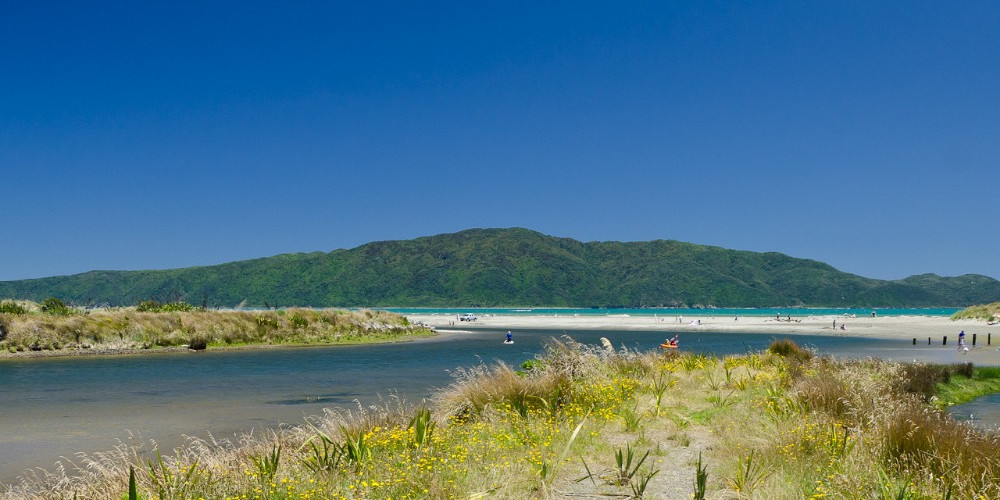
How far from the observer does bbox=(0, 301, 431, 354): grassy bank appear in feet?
133

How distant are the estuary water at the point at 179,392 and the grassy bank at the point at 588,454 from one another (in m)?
2.78

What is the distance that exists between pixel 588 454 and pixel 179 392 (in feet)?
60.6

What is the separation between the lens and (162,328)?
45781mm

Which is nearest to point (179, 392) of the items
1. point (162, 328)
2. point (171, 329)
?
point (162, 328)

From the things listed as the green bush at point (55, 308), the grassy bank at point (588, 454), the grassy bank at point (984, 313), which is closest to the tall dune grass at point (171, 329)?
Answer: the green bush at point (55, 308)

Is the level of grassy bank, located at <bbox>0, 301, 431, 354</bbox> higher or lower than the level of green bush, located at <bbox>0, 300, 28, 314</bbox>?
lower

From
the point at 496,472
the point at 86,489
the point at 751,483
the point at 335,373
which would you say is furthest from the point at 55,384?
the point at 751,483

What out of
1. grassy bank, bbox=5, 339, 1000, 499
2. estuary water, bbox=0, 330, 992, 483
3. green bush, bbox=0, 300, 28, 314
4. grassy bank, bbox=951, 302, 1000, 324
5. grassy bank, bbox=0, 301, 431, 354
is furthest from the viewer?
grassy bank, bbox=951, 302, 1000, 324

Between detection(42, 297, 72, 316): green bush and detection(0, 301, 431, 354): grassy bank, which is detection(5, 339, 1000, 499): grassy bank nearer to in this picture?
detection(0, 301, 431, 354): grassy bank

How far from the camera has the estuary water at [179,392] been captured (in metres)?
15.4

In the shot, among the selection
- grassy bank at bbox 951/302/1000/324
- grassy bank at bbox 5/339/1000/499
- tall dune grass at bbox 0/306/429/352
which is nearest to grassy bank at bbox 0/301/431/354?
tall dune grass at bbox 0/306/429/352

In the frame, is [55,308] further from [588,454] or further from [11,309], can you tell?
[588,454]

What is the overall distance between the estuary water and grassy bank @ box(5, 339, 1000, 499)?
9.12ft

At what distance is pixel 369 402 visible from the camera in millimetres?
20344
